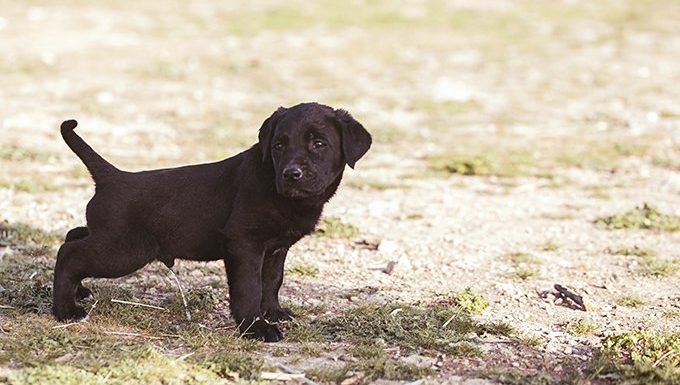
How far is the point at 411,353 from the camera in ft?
17.2

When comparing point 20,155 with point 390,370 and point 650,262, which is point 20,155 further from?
point 390,370

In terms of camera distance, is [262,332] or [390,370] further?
[262,332]

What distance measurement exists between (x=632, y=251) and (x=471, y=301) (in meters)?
2.25

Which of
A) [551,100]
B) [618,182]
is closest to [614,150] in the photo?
[618,182]

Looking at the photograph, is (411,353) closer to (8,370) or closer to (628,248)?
(8,370)

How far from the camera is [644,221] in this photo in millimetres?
8602

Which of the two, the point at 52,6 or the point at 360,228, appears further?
the point at 52,6

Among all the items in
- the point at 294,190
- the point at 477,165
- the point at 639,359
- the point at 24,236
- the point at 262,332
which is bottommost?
the point at 477,165

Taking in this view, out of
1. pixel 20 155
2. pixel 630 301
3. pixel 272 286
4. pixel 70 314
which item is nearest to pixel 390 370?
pixel 272 286

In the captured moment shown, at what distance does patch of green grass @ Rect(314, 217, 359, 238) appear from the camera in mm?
8023

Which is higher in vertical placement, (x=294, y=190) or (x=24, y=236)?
(x=294, y=190)

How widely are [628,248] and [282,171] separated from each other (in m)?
3.76

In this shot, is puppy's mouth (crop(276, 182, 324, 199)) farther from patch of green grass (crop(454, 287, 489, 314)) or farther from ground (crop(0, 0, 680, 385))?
patch of green grass (crop(454, 287, 489, 314))

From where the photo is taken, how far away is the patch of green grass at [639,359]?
4.80 metres
